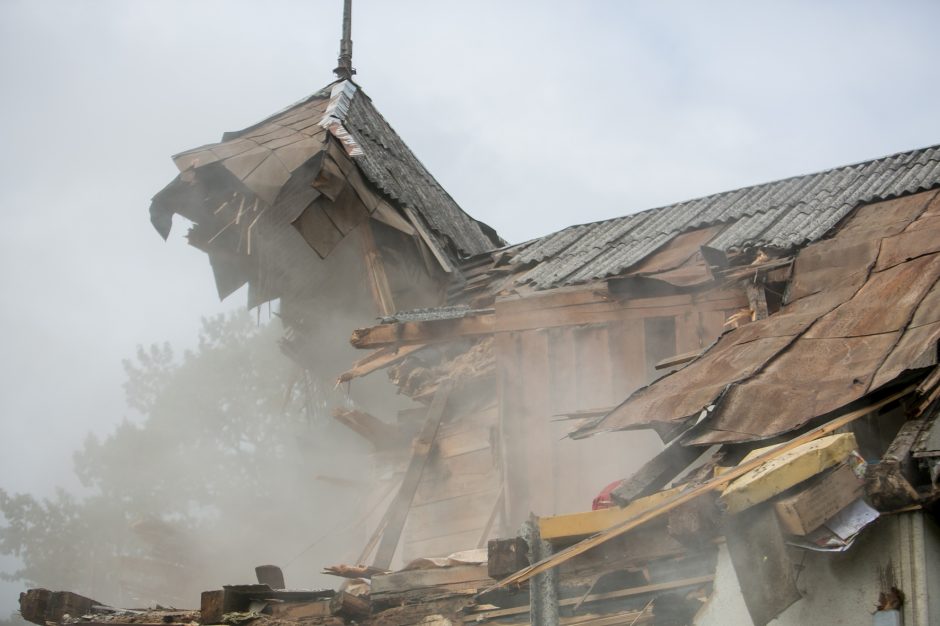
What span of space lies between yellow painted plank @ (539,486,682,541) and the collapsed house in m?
0.02

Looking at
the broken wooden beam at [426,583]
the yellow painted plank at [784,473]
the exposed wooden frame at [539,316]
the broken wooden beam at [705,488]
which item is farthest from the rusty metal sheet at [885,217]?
the broken wooden beam at [426,583]

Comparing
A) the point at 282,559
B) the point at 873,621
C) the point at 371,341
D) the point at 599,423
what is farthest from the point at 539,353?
the point at 282,559

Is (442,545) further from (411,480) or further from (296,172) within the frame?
(296,172)

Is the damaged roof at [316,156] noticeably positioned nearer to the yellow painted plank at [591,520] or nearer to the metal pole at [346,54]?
the metal pole at [346,54]

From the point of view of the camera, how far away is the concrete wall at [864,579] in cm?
515

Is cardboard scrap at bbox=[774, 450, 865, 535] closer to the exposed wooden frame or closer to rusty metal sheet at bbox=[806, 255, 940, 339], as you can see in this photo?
rusty metal sheet at bbox=[806, 255, 940, 339]

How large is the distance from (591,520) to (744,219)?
6500 mm

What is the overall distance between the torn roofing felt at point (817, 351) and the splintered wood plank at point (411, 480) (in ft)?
12.1

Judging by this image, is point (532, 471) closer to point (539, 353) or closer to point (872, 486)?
point (539, 353)

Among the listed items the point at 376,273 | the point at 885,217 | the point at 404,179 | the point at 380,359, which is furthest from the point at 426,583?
the point at 404,179

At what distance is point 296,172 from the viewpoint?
1320 cm

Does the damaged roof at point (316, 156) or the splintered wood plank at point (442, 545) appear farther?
the damaged roof at point (316, 156)

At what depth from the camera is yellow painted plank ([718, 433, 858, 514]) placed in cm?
534

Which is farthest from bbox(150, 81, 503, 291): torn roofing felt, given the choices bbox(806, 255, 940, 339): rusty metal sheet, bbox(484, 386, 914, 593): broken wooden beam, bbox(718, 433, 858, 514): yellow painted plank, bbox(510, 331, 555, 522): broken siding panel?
bbox(718, 433, 858, 514): yellow painted plank
